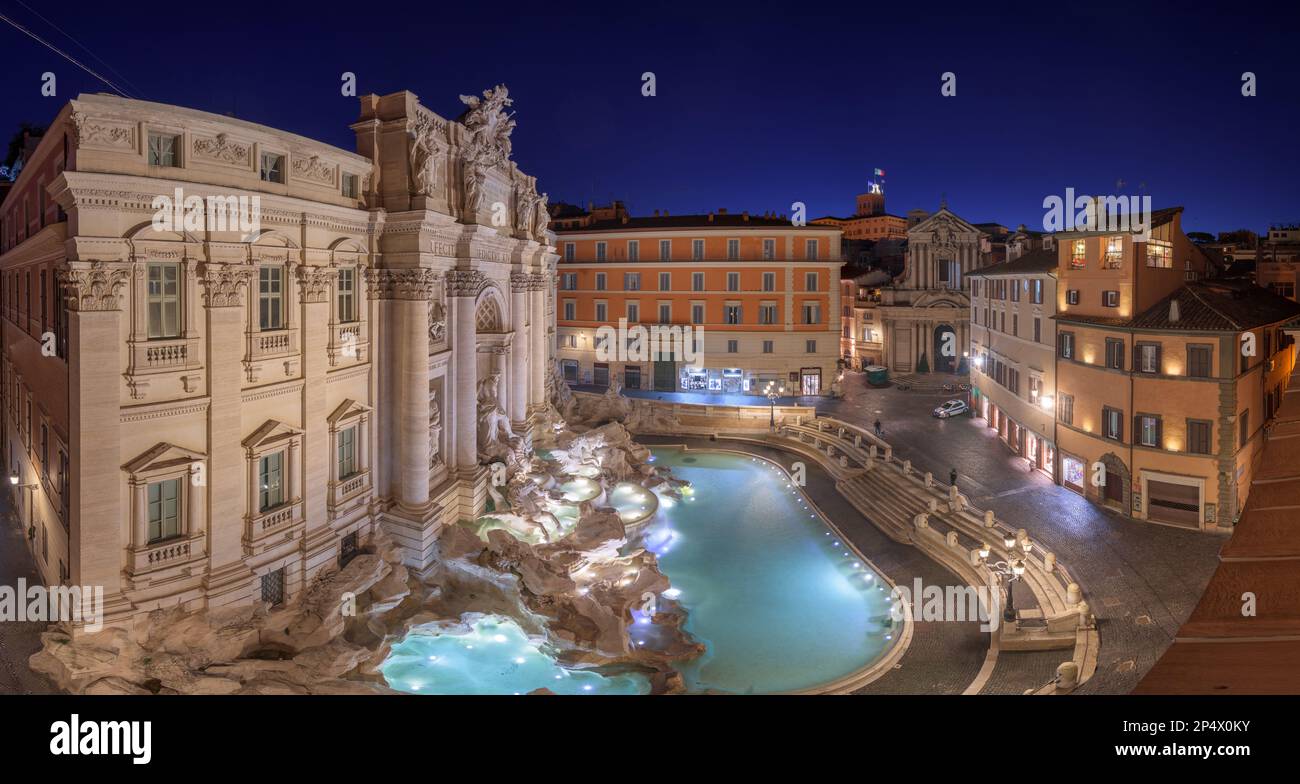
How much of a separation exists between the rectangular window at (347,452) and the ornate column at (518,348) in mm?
11165

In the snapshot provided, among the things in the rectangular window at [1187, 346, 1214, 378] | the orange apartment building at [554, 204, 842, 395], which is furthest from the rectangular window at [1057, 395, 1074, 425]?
the orange apartment building at [554, 204, 842, 395]

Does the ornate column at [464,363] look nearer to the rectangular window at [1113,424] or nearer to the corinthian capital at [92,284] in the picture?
the corinthian capital at [92,284]

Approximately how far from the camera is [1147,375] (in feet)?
79.3

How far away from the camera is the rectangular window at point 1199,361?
23.0 metres

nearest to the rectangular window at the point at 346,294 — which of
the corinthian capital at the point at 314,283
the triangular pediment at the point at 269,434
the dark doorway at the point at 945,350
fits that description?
the corinthian capital at the point at 314,283

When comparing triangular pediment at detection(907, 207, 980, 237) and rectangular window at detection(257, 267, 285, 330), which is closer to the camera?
rectangular window at detection(257, 267, 285, 330)

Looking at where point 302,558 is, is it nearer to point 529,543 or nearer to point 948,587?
point 529,543

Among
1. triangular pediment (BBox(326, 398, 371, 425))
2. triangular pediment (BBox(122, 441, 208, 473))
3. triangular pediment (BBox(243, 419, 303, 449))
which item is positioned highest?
triangular pediment (BBox(326, 398, 371, 425))

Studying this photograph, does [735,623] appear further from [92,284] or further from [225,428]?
[92,284]

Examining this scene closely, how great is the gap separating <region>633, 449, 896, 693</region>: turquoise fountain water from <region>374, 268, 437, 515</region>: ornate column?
828 centimetres

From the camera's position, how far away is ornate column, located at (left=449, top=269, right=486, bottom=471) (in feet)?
77.5

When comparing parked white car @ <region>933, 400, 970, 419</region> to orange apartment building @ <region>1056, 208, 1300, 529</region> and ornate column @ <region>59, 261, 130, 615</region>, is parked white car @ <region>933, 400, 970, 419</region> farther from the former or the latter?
ornate column @ <region>59, 261, 130, 615</region>
